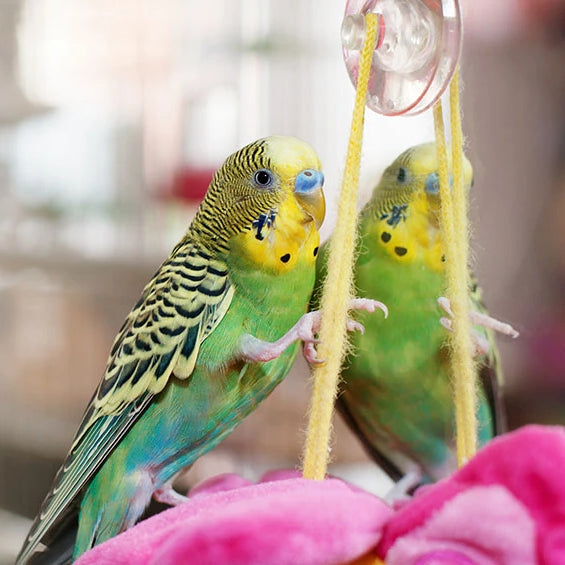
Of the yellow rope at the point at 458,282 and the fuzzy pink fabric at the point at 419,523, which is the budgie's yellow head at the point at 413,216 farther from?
the fuzzy pink fabric at the point at 419,523

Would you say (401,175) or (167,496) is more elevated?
(401,175)

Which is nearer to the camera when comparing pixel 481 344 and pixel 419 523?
pixel 419 523

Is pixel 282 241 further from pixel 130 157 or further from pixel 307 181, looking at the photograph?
pixel 130 157

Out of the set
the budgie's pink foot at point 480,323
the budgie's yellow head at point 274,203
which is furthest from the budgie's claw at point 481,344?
the budgie's yellow head at point 274,203

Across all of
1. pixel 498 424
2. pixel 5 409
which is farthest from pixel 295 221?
pixel 5 409

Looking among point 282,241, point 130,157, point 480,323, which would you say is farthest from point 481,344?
point 130,157

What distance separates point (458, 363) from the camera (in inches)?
12.2

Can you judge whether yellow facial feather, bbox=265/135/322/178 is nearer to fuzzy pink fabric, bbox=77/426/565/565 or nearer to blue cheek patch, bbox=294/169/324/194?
blue cheek patch, bbox=294/169/324/194

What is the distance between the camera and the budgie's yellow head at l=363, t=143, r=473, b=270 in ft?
1.08

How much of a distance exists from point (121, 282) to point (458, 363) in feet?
0.73

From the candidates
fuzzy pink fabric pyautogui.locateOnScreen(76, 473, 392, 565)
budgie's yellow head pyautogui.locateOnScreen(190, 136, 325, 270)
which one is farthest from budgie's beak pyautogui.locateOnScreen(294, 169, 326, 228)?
fuzzy pink fabric pyautogui.locateOnScreen(76, 473, 392, 565)

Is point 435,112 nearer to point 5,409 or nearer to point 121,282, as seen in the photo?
point 121,282

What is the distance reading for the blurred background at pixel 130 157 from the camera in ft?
1.38

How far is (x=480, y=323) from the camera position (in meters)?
0.33
